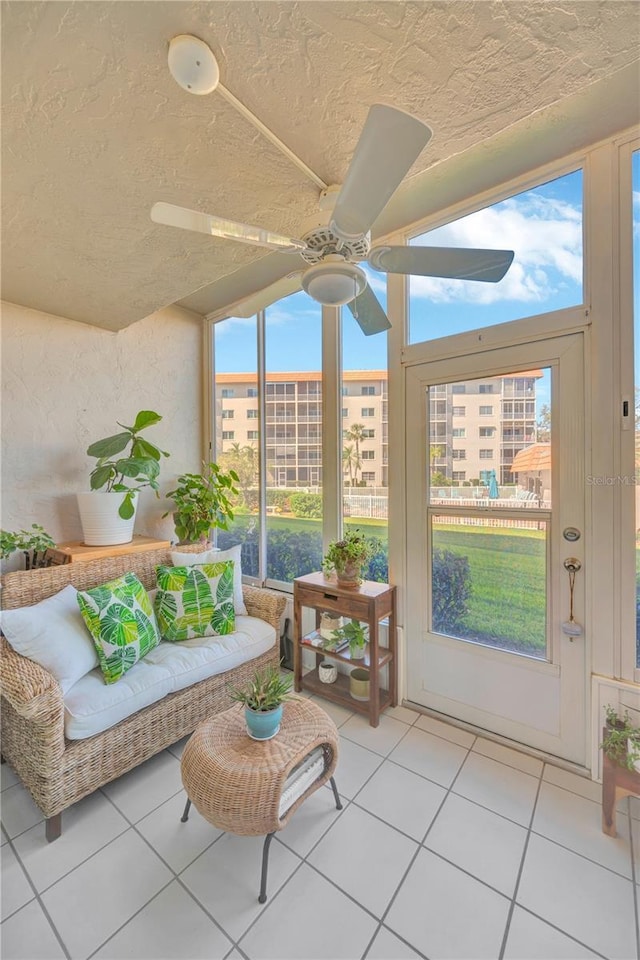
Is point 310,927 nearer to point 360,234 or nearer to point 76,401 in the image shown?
point 360,234

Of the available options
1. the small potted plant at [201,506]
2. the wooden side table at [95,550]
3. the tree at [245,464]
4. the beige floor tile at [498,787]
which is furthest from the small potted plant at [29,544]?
the beige floor tile at [498,787]

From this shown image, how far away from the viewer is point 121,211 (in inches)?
64.9

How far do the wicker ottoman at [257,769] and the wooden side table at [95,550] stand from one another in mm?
1428

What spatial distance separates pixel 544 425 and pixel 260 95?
1.81 metres

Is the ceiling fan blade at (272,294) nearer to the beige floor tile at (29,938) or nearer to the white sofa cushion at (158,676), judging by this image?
the white sofa cushion at (158,676)

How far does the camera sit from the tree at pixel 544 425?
78.0 inches

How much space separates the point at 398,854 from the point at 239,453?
2.79 m

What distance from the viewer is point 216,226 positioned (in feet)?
3.72

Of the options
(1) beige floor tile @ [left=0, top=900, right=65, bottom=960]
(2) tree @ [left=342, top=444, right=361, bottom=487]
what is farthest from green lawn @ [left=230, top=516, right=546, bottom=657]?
(1) beige floor tile @ [left=0, top=900, right=65, bottom=960]

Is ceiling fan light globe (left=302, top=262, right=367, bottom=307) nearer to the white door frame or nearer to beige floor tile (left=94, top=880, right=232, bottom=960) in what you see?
the white door frame

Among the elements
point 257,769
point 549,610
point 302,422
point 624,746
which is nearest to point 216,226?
point 257,769

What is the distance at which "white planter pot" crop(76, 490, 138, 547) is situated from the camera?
2.60 meters

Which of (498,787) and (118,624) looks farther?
(118,624)

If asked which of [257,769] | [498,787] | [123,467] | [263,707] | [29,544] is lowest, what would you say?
[498,787]
